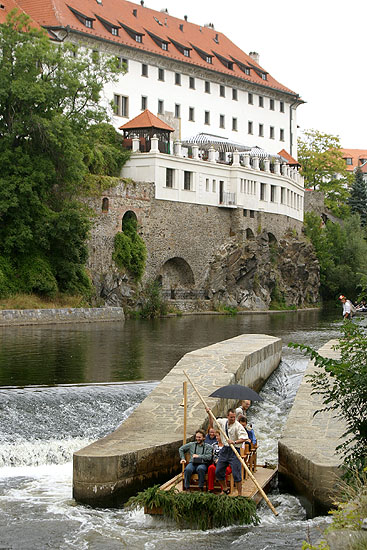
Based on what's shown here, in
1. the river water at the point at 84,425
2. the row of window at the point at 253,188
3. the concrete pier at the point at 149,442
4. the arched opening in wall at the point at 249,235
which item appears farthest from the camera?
the arched opening in wall at the point at 249,235

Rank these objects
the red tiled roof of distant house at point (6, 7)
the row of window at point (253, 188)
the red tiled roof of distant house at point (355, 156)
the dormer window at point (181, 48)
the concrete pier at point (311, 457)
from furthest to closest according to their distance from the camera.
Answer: the red tiled roof of distant house at point (355, 156), the dormer window at point (181, 48), the row of window at point (253, 188), the red tiled roof of distant house at point (6, 7), the concrete pier at point (311, 457)

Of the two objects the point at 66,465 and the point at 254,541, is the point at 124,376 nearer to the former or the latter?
the point at 66,465

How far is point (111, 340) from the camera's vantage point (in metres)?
33.9

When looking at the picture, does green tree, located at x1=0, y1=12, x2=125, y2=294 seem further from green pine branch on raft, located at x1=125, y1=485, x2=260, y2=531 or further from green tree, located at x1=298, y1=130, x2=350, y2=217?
green tree, located at x1=298, y1=130, x2=350, y2=217

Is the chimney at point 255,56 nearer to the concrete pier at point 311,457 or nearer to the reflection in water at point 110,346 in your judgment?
the reflection in water at point 110,346

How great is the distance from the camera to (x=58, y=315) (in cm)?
4159

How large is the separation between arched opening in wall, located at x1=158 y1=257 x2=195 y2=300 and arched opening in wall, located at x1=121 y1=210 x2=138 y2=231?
4218 millimetres

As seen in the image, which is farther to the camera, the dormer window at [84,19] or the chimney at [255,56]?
the chimney at [255,56]

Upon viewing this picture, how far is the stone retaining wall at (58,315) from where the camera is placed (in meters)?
39.3

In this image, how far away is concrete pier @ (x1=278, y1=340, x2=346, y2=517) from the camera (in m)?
13.5

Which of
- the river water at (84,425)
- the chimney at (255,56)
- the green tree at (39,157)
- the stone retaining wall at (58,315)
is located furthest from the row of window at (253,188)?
the river water at (84,425)

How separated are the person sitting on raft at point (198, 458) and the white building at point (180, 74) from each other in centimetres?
4653

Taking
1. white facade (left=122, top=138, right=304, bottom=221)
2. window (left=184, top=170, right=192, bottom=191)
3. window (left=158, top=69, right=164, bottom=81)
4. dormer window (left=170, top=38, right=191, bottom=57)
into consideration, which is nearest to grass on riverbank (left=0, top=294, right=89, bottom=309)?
white facade (left=122, top=138, right=304, bottom=221)

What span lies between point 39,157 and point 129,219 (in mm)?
10038
